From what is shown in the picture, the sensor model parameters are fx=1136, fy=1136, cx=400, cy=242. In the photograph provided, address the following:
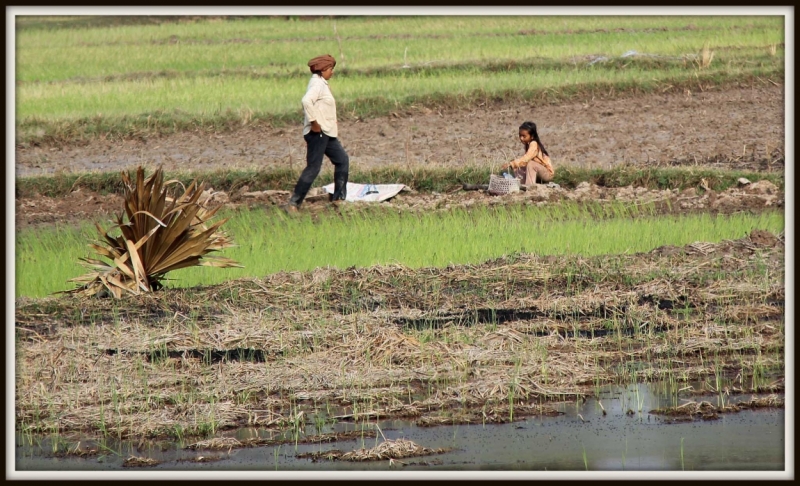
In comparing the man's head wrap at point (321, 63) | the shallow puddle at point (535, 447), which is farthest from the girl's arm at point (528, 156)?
the shallow puddle at point (535, 447)

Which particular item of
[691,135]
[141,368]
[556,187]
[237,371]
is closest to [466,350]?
[237,371]

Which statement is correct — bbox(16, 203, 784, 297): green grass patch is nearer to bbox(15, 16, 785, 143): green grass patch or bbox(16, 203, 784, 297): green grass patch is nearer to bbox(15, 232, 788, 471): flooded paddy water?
bbox(15, 232, 788, 471): flooded paddy water

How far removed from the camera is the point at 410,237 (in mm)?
9492

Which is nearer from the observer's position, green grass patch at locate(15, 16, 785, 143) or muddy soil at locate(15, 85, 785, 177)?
muddy soil at locate(15, 85, 785, 177)

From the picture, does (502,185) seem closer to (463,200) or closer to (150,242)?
(463,200)

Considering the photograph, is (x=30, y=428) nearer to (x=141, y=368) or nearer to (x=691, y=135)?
(x=141, y=368)

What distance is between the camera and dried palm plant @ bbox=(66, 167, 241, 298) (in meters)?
7.73

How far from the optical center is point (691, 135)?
1377cm

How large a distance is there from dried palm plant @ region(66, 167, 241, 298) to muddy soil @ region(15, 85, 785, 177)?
4.23m

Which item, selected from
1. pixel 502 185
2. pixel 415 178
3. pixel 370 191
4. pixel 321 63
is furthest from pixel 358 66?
pixel 321 63

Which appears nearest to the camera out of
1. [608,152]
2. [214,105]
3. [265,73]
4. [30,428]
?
[30,428]

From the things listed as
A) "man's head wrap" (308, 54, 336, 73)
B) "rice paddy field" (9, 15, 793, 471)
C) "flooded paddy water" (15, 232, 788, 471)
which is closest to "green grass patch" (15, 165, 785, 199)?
"rice paddy field" (9, 15, 793, 471)

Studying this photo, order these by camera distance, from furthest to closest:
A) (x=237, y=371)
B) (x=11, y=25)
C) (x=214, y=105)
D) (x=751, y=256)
Answer: (x=214, y=105)
(x=751, y=256)
(x=11, y=25)
(x=237, y=371)
